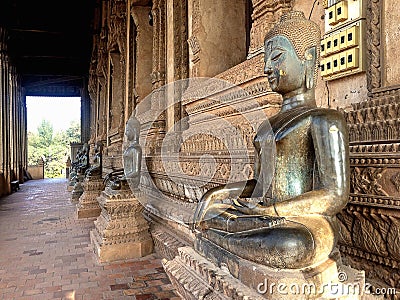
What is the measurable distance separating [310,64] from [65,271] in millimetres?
3548

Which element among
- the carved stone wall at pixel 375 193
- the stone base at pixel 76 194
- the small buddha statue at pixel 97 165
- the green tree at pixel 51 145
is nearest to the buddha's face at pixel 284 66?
the carved stone wall at pixel 375 193

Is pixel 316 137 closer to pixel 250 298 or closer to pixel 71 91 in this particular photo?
pixel 250 298

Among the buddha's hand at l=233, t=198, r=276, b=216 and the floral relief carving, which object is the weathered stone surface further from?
the floral relief carving

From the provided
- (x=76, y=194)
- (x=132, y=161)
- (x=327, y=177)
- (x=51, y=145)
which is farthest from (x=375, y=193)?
(x=51, y=145)

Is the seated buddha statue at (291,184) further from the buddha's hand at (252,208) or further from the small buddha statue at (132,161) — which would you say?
the small buddha statue at (132,161)

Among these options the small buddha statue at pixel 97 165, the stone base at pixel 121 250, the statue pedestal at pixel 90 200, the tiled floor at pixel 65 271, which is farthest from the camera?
the small buddha statue at pixel 97 165

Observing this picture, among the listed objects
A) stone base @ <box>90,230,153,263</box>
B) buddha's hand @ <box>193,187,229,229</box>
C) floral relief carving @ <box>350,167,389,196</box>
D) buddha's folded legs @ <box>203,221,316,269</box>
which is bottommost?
stone base @ <box>90,230,153,263</box>

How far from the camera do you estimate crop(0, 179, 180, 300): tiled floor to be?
348 cm

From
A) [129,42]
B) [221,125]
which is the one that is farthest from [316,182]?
[129,42]

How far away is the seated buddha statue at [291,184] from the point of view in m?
1.40

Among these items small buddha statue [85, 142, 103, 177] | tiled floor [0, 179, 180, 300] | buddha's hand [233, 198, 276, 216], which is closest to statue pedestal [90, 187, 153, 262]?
tiled floor [0, 179, 180, 300]

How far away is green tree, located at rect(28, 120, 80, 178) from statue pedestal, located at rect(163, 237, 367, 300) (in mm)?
43685

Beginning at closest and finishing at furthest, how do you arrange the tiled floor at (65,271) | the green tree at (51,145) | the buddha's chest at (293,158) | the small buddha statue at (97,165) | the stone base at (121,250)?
the buddha's chest at (293,158) → the tiled floor at (65,271) → the stone base at (121,250) → the small buddha statue at (97,165) → the green tree at (51,145)

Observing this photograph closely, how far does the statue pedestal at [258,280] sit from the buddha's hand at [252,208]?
20 cm
